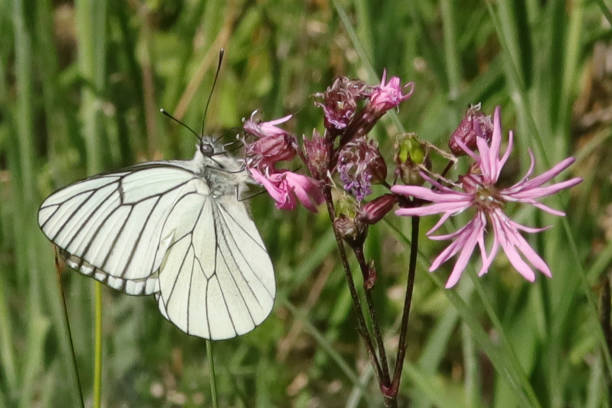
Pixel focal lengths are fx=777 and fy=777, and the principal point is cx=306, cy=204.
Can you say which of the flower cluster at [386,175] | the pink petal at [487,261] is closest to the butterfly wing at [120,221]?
the flower cluster at [386,175]

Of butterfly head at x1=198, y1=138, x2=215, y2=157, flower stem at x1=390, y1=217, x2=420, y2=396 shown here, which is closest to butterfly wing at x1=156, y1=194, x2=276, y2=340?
butterfly head at x1=198, y1=138, x2=215, y2=157

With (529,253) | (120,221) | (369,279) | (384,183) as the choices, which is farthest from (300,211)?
(529,253)

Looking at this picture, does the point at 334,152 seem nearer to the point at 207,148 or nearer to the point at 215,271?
the point at 207,148

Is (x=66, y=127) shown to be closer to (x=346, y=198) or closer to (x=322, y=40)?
(x=322, y=40)

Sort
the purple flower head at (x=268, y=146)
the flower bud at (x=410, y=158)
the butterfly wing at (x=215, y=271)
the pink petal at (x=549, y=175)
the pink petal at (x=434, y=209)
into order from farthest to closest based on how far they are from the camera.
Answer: the butterfly wing at (x=215, y=271) < the purple flower head at (x=268, y=146) < the flower bud at (x=410, y=158) < the pink petal at (x=434, y=209) < the pink petal at (x=549, y=175)

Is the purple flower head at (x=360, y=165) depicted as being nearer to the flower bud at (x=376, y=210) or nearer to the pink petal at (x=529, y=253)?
the flower bud at (x=376, y=210)
